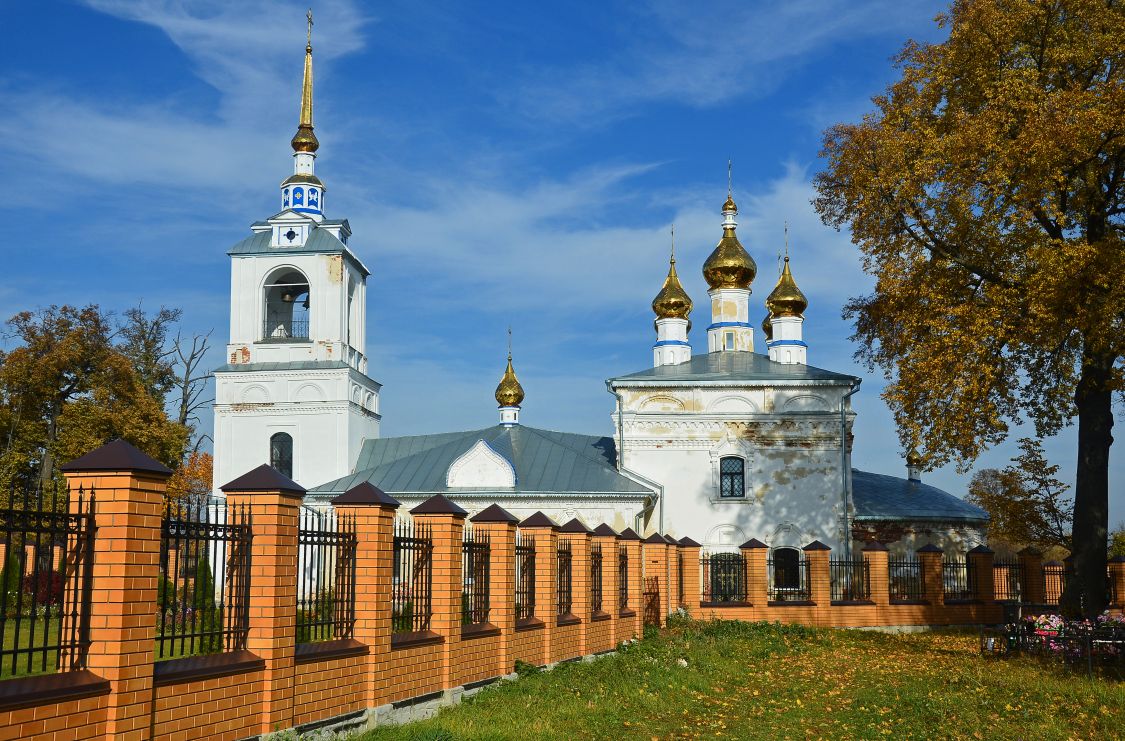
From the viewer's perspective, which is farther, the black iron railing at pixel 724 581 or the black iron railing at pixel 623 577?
the black iron railing at pixel 724 581

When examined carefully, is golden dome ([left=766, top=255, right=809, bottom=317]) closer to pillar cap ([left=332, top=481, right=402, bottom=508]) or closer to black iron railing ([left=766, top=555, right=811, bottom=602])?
black iron railing ([left=766, top=555, right=811, bottom=602])

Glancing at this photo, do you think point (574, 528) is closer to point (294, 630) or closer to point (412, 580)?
point (412, 580)

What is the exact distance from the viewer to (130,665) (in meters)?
6.34

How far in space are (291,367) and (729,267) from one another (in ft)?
39.9

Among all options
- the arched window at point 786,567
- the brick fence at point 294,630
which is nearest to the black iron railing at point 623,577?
the brick fence at point 294,630

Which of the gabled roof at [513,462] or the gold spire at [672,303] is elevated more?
the gold spire at [672,303]

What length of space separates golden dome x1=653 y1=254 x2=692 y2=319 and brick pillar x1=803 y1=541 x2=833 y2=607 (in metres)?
10.3

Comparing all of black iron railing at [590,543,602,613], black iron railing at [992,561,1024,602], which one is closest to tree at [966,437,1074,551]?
black iron railing at [992,561,1024,602]

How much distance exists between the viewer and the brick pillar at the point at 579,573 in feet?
48.3

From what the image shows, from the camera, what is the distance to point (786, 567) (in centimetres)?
2669

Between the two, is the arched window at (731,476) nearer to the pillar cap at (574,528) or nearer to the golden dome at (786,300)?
the golden dome at (786,300)

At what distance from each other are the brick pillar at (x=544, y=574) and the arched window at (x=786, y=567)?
1398 centimetres

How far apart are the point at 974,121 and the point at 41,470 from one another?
29.9m

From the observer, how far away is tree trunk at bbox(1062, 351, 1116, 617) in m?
16.7
